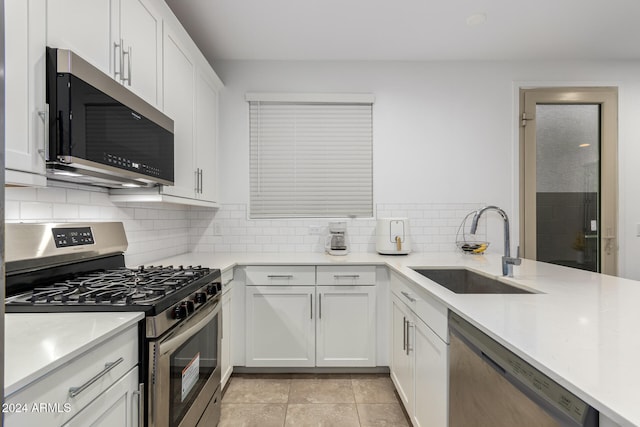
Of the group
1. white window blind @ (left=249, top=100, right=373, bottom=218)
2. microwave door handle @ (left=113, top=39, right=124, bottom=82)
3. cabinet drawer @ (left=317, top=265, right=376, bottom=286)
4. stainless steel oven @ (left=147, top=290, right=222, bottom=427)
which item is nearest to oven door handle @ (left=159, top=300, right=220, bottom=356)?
stainless steel oven @ (left=147, top=290, right=222, bottom=427)

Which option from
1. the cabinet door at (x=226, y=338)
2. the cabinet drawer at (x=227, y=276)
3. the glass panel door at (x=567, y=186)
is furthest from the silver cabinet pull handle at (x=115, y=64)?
the glass panel door at (x=567, y=186)

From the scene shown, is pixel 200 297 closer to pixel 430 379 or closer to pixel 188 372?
pixel 188 372

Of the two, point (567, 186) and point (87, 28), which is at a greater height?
point (87, 28)

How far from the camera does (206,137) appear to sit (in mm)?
2551

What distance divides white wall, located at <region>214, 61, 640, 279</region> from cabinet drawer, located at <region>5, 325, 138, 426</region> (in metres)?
1.99

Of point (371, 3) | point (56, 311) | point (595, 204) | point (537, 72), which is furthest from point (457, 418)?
point (537, 72)

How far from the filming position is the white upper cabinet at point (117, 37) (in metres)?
1.12

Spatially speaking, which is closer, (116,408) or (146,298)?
(116,408)

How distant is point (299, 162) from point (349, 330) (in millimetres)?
1481

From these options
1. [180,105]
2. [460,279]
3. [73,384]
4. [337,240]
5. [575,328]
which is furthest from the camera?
[337,240]

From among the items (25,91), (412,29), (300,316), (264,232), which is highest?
(412,29)


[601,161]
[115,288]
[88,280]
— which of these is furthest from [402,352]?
[601,161]

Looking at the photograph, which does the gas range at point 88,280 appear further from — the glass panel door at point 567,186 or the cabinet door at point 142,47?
the glass panel door at point 567,186

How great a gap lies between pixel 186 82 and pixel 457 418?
7.75 ft
